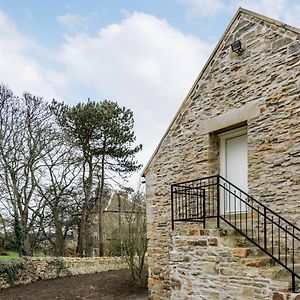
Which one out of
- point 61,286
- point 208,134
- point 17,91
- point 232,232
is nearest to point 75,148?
point 17,91

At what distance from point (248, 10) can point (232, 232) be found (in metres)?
5.01

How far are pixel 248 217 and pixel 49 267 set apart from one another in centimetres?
1320

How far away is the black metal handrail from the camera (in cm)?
721

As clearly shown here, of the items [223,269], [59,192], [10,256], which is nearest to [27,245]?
[10,256]

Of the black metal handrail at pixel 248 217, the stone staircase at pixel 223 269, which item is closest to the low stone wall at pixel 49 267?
the black metal handrail at pixel 248 217

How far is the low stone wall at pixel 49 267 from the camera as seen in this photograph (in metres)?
16.7

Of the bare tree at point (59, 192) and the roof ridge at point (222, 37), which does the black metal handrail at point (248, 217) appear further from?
the bare tree at point (59, 192)

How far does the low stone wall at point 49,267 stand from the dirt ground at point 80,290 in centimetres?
53

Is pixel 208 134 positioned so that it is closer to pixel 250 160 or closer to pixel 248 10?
pixel 250 160

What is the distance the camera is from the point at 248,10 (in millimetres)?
8914

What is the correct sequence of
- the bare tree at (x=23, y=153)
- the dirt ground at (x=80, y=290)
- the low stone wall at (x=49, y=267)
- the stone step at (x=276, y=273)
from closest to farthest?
the stone step at (x=276, y=273), the dirt ground at (x=80, y=290), the low stone wall at (x=49, y=267), the bare tree at (x=23, y=153)

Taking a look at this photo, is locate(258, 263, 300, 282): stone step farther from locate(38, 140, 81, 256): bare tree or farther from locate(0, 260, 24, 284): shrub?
locate(38, 140, 81, 256): bare tree

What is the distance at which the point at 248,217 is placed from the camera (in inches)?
336

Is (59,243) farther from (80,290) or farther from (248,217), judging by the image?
(248,217)
